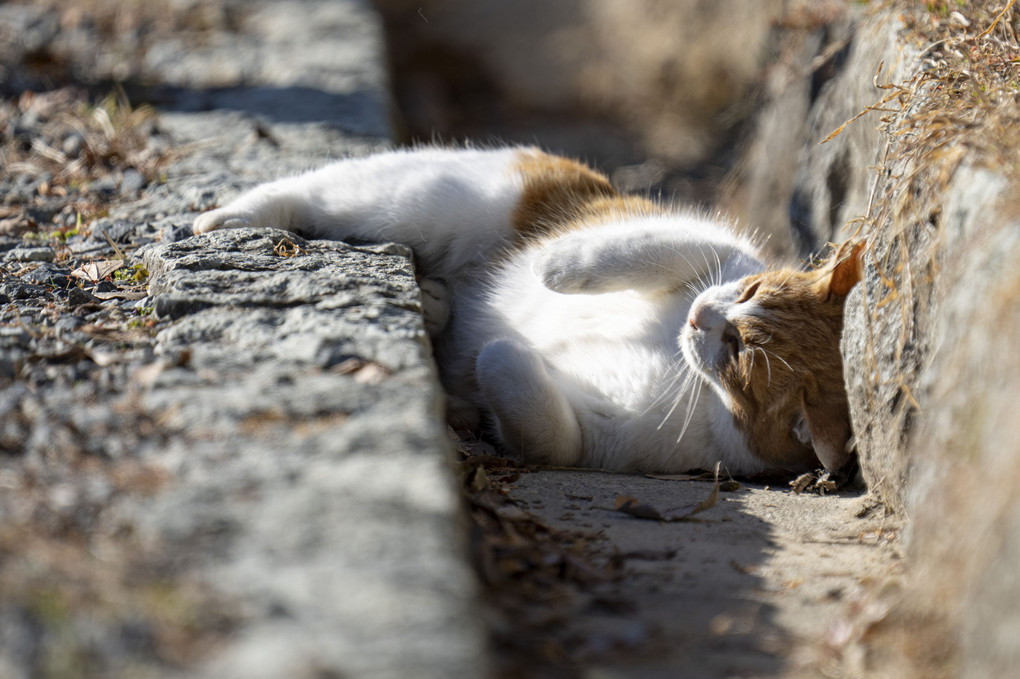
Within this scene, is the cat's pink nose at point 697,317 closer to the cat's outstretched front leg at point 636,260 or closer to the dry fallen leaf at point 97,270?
the cat's outstretched front leg at point 636,260

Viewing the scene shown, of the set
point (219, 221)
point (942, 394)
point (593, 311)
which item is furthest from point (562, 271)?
point (942, 394)

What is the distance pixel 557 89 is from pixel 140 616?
25.7 ft

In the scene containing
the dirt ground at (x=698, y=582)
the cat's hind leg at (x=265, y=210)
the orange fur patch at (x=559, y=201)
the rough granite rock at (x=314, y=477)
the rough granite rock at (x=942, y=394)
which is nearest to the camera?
the rough granite rock at (x=314, y=477)

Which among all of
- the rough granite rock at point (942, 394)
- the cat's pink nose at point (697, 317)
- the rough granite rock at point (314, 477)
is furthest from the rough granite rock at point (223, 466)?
the cat's pink nose at point (697, 317)

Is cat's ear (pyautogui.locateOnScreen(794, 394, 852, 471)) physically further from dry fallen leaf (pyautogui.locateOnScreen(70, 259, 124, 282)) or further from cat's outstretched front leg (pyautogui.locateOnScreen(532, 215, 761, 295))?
dry fallen leaf (pyautogui.locateOnScreen(70, 259, 124, 282))

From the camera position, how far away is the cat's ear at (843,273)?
263 centimetres

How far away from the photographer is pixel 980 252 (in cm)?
168

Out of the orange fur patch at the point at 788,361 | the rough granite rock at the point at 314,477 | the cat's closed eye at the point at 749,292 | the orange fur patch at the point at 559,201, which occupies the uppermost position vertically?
the orange fur patch at the point at 559,201

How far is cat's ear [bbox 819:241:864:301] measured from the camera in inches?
104

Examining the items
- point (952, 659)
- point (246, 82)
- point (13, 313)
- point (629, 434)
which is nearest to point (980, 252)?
point (952, 659)

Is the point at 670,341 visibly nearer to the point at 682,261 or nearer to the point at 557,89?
the point at 682,261

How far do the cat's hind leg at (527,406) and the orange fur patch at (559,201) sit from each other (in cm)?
71

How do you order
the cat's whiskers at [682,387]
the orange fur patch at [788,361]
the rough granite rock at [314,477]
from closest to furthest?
the rough granite rock at [314,477] → the orange fur patch at [788,361] → the cat's whiskers at [682,387]

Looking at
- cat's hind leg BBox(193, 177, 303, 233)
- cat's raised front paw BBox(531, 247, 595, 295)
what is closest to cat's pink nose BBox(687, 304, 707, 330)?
cat's raised front paw BBox(531, 247, 595, 295)
